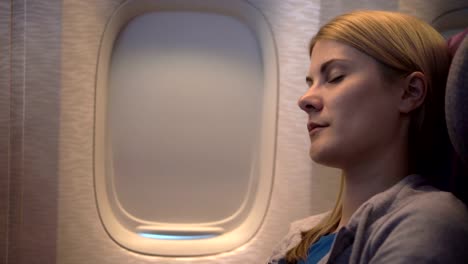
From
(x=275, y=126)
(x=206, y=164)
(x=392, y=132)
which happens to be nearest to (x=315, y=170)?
(x=275, y=126)

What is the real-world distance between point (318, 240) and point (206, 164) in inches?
23.9

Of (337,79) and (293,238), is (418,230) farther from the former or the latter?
(293,238)

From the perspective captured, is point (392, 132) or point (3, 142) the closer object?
point (392, 132)

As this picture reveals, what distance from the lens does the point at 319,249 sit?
1050 millimetres

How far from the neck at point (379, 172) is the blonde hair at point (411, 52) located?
36 mm

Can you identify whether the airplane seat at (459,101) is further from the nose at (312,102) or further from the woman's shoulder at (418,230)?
the nose at (312,102)

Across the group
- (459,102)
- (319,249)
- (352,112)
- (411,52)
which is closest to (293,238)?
(319,249)

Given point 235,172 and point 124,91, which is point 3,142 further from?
point 235,172

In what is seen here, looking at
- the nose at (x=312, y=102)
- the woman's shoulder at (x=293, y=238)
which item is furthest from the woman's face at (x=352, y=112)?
the woman's shoulder at (x=293, y=238)

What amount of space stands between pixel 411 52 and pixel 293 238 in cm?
54

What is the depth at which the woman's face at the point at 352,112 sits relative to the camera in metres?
0.93

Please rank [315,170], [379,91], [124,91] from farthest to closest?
1. [124,91]
2. [315,170]
3. [379,91]

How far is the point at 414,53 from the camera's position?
3.09 ft

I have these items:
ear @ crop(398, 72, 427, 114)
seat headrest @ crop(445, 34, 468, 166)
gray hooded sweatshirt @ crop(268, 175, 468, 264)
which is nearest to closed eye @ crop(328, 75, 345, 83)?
ear @ crop(398, 72, 427, 114)
